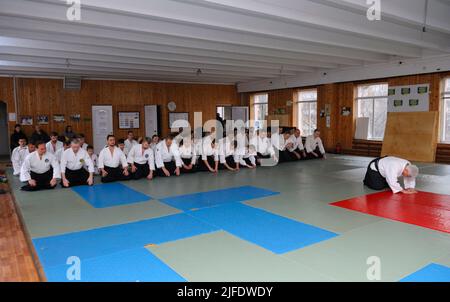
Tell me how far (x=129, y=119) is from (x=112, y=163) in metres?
5.84

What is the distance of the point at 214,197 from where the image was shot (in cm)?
553

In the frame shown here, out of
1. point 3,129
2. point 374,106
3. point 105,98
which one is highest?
point 105,98

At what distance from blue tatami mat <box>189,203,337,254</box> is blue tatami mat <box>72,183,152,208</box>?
132 cm

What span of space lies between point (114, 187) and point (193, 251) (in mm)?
3543

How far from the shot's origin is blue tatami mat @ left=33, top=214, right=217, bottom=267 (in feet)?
10.8

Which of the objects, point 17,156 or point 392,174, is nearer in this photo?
point 392,174

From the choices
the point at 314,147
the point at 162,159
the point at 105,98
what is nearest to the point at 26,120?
the point at 105,98

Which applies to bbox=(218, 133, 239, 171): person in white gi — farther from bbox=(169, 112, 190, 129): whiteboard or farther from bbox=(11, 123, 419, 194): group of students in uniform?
bbox=(169, 112, 190, 129): whiteboard

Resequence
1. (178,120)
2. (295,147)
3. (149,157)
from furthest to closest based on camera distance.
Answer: (178,120), (295,147), (149,157)

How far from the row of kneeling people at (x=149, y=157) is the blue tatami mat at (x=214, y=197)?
76.4 inches

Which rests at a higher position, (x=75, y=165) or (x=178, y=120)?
(x=178, y=120)

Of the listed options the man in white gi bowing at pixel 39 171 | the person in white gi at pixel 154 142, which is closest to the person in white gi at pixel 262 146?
the person in white gi at pixel 154 142

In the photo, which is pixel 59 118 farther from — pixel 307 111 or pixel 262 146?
pixel 307 111
